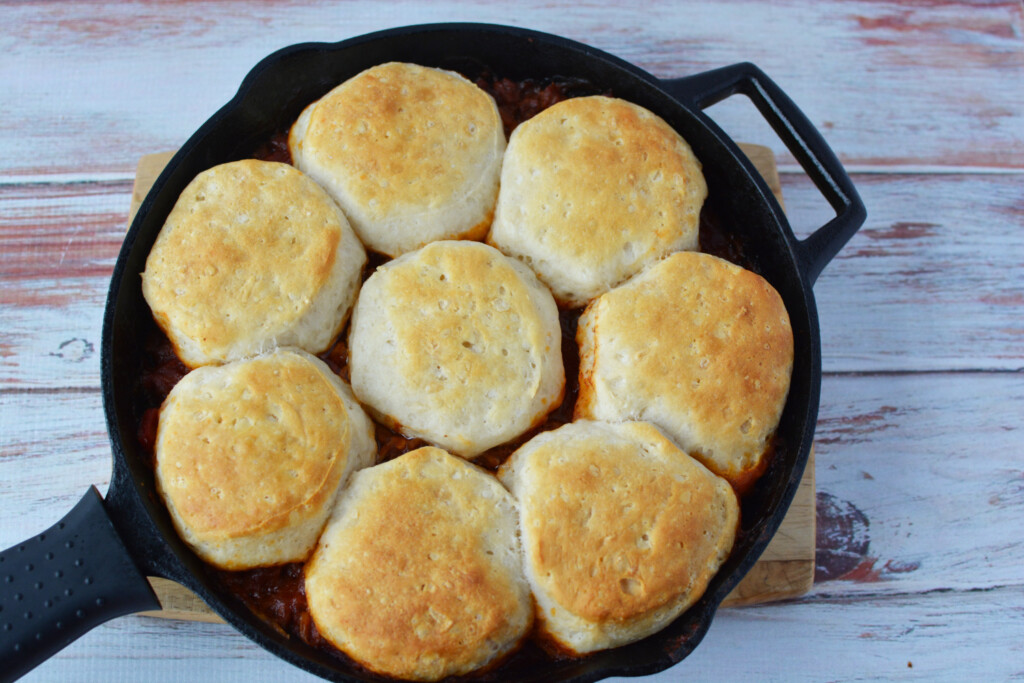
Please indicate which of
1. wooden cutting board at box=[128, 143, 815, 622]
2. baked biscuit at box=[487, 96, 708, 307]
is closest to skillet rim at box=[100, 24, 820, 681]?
baked biscuit at box=[487, 96, 708, 307]

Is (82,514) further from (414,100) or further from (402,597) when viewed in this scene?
(414,100)

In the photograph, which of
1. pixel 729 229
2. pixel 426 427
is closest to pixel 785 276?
pixel 729 229

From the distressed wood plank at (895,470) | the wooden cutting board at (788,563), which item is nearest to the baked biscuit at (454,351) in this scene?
the wooden cutting board at (788,563)

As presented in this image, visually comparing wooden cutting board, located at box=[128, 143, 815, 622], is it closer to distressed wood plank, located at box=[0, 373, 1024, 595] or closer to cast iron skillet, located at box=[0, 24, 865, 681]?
distressed wood plank, located at box=[0, 373, 1024, 595]

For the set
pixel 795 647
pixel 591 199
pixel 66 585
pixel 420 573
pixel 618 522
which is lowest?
pixel 795 647

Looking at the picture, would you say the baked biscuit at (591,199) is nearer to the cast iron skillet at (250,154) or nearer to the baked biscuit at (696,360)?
the baked biscuit at (696,360)

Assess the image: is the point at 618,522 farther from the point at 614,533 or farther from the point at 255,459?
the point at 255,459

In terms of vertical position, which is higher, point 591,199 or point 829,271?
point 591,199

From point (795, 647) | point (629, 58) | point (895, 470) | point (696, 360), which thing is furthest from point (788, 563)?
point (629, 58)
